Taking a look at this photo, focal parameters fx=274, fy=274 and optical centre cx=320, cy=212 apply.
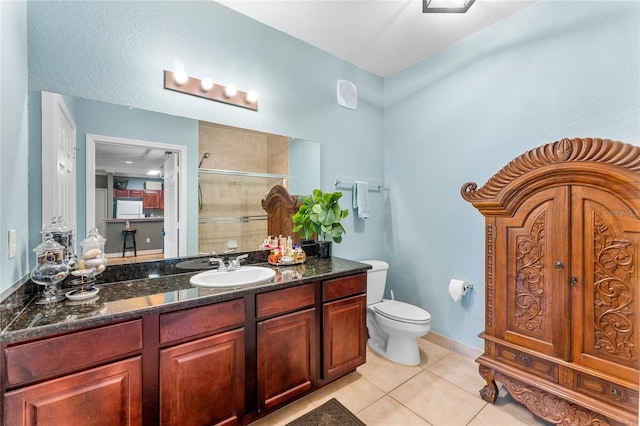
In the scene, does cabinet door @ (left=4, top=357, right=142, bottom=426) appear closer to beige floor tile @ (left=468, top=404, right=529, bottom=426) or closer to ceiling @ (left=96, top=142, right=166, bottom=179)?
ceiling @ (left=96, top=142, right=166, bottom=179)

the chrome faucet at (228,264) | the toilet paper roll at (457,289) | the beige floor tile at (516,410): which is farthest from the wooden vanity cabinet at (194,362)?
the beige floor tile at (516,410)

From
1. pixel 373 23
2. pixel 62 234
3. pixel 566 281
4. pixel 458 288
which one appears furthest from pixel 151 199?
pixel 566 281

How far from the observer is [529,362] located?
5.50ft

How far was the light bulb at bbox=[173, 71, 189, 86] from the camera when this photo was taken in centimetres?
182

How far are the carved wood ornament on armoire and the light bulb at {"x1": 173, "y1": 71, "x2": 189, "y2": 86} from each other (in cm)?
213

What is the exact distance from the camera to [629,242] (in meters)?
1.38

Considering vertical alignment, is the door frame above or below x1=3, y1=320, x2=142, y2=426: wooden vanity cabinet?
above

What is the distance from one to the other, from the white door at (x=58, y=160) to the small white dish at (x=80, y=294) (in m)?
0.39

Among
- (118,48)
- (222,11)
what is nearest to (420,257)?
(222,11)

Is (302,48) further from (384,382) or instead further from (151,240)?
(384,382)

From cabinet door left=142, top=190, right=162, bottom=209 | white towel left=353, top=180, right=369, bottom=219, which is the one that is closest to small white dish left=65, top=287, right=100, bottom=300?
cabinet door left=142, top=190, right=162, bottom=209

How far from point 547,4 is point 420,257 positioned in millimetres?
2187

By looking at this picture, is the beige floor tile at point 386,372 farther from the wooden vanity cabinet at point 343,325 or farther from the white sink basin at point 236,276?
the white sink basin at point 236,276

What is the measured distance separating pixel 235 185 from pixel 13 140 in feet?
3.81
